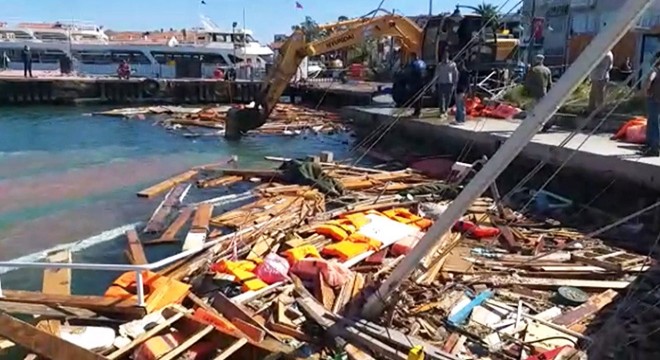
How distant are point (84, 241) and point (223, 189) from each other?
14.7 ft

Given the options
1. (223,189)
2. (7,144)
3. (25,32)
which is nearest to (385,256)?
(223,189)

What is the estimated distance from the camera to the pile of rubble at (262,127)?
26125 millimetres

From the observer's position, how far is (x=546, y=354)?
6.24m

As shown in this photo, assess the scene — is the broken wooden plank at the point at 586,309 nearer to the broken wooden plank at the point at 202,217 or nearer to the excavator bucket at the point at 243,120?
the broken wooden plank at the point at 202,217

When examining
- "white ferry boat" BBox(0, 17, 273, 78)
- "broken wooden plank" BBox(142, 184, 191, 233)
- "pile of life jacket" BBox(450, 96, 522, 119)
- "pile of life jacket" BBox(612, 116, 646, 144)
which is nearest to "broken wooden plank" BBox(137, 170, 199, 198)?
"broken wooden plank" BBox(142, 184, 191, 233)

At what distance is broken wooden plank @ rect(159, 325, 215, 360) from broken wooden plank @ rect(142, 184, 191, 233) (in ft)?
19.2

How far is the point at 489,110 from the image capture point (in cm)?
1908

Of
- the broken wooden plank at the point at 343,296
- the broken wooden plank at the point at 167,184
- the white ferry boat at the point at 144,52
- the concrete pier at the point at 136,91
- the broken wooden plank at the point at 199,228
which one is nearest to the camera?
the broken wooden plank at the point at 343,296

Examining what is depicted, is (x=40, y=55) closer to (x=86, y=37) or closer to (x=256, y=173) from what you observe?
(x=86, y=37)

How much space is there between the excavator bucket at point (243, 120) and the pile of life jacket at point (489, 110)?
6.82 metres

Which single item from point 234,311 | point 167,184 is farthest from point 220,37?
point 234,311

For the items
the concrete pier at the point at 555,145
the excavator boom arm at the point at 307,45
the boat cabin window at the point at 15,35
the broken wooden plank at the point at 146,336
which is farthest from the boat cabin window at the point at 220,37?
the broken wooden plank at the point at 146,336

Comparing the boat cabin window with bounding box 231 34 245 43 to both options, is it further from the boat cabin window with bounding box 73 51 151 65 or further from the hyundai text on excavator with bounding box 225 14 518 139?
the hyundai text on excavator with bounding box 225 14 518 139

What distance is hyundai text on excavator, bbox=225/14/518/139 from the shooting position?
66.7 ft
